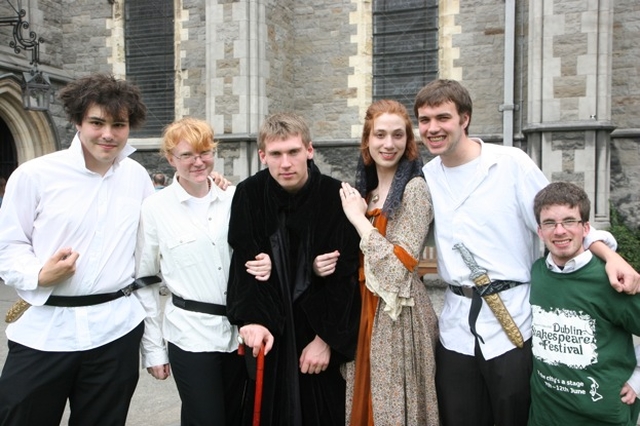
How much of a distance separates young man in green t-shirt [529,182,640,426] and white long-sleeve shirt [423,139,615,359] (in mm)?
89

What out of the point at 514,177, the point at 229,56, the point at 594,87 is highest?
the point at 229,56

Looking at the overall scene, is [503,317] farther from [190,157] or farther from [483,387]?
[190,157]

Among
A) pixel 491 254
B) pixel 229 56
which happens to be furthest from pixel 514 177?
pixel 229 56

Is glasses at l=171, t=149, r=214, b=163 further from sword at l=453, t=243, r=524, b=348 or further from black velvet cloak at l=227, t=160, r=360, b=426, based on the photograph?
sword at l=453, t=243, r=524, b=348

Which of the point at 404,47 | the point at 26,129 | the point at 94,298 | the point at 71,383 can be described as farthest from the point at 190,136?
the point at 26,129

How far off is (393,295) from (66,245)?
1.31m

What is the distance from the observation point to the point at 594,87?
779 cm

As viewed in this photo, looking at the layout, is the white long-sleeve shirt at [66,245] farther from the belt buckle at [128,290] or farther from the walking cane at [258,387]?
the walking cane at [258,387]

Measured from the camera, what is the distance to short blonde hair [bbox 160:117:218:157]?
7.86 feet

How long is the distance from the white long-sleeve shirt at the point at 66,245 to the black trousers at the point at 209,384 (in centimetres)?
28

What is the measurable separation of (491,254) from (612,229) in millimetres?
6920

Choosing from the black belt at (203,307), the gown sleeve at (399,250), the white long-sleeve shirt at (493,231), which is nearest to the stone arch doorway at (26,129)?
the black belt at (203,307)

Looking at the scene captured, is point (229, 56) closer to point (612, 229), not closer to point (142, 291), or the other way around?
point (612, 229)

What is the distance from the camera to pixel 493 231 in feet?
7.32
